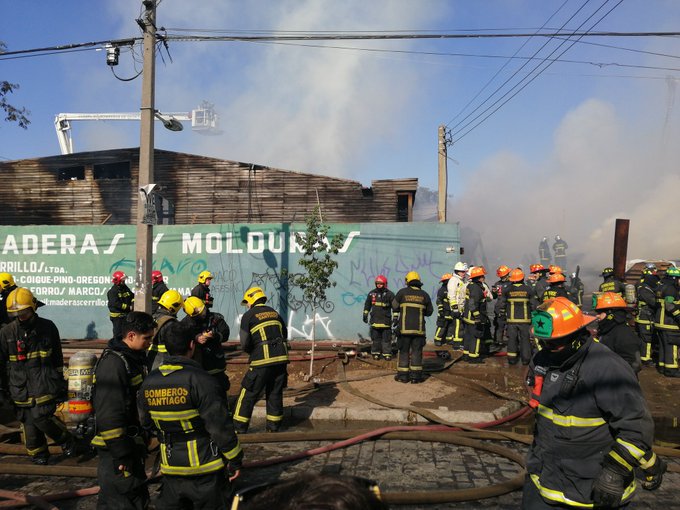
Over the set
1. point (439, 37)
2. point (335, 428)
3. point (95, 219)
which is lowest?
point (335, 428)

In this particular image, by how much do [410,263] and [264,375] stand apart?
8.33 meters

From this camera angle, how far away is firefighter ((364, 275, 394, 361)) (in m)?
11.2

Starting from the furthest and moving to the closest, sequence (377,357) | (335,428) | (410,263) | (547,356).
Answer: (410,263) → (377,357) → (335,428) → (547,356)

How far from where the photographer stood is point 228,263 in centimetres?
1457

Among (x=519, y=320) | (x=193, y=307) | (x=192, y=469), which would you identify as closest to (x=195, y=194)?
(x=193, y=307)

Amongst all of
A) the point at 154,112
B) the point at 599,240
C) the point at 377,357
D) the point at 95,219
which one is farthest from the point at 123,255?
the point at 599,240

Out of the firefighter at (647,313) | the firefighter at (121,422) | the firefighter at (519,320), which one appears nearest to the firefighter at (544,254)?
the firefighter at (647,313)

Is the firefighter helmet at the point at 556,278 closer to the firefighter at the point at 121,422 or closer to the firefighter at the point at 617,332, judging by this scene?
the firefighter at the point at 617,332

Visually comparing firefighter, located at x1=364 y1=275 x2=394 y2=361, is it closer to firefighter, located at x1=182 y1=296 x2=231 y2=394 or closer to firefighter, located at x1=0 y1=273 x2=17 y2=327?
firefighter, located at x1=182 y1=296 x2=231 y2=394

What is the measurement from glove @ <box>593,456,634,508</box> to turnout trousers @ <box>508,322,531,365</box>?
8133 millimetres

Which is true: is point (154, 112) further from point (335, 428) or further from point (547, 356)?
point (547, 356)

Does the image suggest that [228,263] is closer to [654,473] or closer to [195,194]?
[195,194]

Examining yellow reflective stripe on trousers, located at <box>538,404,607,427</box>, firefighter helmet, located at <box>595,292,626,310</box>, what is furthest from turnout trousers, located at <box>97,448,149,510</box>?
firefighter helmet, located at <box>595,292,626,310</box>

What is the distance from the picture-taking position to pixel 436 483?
4.90 meters
